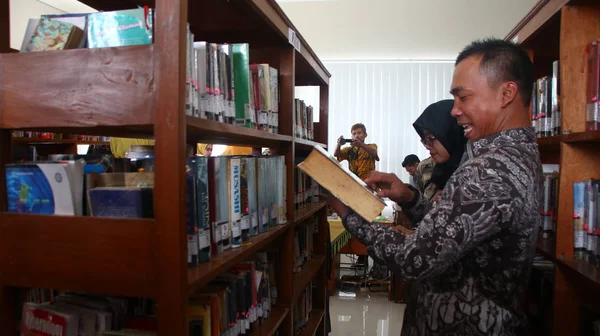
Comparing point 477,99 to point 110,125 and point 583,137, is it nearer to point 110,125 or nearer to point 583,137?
point 583,137

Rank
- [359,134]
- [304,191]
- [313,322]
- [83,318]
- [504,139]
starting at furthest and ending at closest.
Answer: [359,134]
[313,322]
[304,191]
[504,139]
[83,318]

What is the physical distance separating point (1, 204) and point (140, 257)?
1.35 ft

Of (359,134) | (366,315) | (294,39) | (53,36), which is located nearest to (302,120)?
(294,39)

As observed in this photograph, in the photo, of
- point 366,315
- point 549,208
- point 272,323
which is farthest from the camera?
point 366,315

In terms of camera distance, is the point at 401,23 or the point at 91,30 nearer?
the point at 91,30

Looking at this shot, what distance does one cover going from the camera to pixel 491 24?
5.30 meters

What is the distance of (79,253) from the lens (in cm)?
91

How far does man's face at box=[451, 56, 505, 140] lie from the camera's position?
1212mm

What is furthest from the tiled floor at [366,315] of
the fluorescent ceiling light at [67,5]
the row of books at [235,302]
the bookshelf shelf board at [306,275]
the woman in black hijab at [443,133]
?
the fluorescent ceiling light at [67,5]

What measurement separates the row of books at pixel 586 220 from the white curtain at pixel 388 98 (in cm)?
478

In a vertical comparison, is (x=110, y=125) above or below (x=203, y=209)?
above

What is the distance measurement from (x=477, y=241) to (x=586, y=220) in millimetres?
724

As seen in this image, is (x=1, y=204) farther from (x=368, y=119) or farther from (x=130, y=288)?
(x=368, y=119)

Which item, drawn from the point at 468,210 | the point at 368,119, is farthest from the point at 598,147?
the point at 368,119
